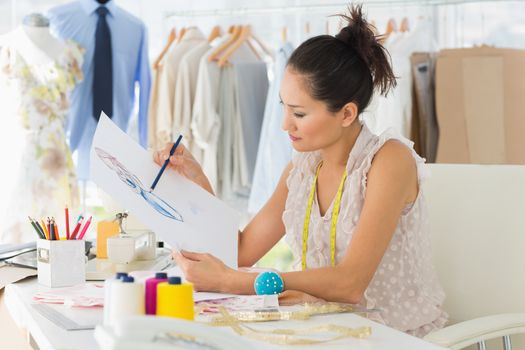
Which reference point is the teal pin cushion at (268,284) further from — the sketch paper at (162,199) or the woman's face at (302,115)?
the woman's face at (302,115)

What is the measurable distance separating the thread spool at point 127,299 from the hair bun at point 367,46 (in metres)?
0.94

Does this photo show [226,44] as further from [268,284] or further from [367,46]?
[268,284]

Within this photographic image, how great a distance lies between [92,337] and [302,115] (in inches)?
→ 29.8

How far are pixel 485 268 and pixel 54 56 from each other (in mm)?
2507

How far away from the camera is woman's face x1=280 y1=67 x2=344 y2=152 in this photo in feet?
6.14

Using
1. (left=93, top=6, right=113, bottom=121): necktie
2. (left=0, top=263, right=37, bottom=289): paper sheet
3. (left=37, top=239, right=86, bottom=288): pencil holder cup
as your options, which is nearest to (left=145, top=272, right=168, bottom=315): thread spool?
(left=37, top=239, right=86, bottom=288): pencil holder cup

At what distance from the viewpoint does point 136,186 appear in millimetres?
1741


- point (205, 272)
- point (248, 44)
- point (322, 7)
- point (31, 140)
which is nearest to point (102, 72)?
point (31, 140)

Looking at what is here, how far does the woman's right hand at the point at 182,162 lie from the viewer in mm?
1852

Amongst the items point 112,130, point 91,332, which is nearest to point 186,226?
point 112,130

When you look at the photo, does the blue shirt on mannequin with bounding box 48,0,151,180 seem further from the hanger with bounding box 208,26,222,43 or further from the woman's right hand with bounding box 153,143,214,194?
the woman's right hand with bounding box 153,143,214,194

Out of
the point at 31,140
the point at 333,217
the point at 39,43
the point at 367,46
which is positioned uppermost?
the point at 39,43

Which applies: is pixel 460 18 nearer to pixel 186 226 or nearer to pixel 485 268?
pixel 485 268

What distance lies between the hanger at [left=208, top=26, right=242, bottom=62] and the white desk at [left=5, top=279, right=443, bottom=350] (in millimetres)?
2593
